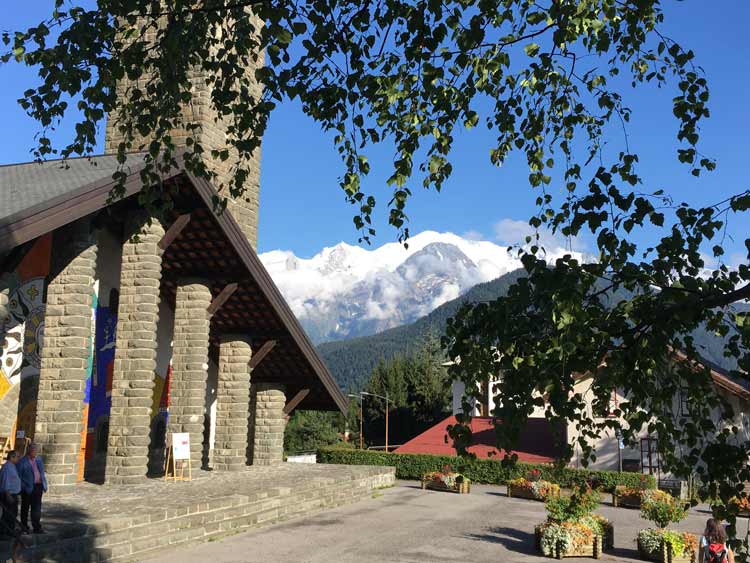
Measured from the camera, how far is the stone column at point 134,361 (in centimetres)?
1501

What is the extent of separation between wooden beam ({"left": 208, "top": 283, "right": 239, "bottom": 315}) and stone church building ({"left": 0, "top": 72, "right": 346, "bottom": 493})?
0.03 metres

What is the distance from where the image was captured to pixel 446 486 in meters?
28.1

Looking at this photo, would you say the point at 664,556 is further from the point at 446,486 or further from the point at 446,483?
the point at 446,486

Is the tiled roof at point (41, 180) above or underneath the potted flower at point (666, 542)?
above

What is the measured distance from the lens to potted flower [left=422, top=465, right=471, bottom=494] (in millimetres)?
27750

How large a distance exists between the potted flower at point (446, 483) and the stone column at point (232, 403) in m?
10.1

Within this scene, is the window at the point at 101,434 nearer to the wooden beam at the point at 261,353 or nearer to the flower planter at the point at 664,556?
the wooden beam at the point at 261,353

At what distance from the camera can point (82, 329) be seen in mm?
14086

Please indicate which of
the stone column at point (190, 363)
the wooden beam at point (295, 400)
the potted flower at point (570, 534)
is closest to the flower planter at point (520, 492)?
the wooden beam at point (295, 400)

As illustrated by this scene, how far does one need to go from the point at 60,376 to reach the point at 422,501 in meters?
13.3

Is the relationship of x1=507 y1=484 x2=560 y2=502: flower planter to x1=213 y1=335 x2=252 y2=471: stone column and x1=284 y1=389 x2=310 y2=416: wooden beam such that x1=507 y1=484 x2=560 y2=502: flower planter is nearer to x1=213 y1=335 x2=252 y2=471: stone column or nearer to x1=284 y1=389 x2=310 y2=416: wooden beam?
x1=284 y1=389 x2=310 y2=416: wooden beam

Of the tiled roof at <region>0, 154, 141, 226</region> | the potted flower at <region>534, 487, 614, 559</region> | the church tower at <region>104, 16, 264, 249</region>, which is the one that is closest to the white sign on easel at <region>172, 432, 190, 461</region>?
the tiled roof at <region>0, 154, 141, 226</region>

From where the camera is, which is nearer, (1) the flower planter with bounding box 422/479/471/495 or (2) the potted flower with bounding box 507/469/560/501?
(2) the potted flower with bounding box 507/469/560/501

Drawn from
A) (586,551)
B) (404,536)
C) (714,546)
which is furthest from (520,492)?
(714,546)
